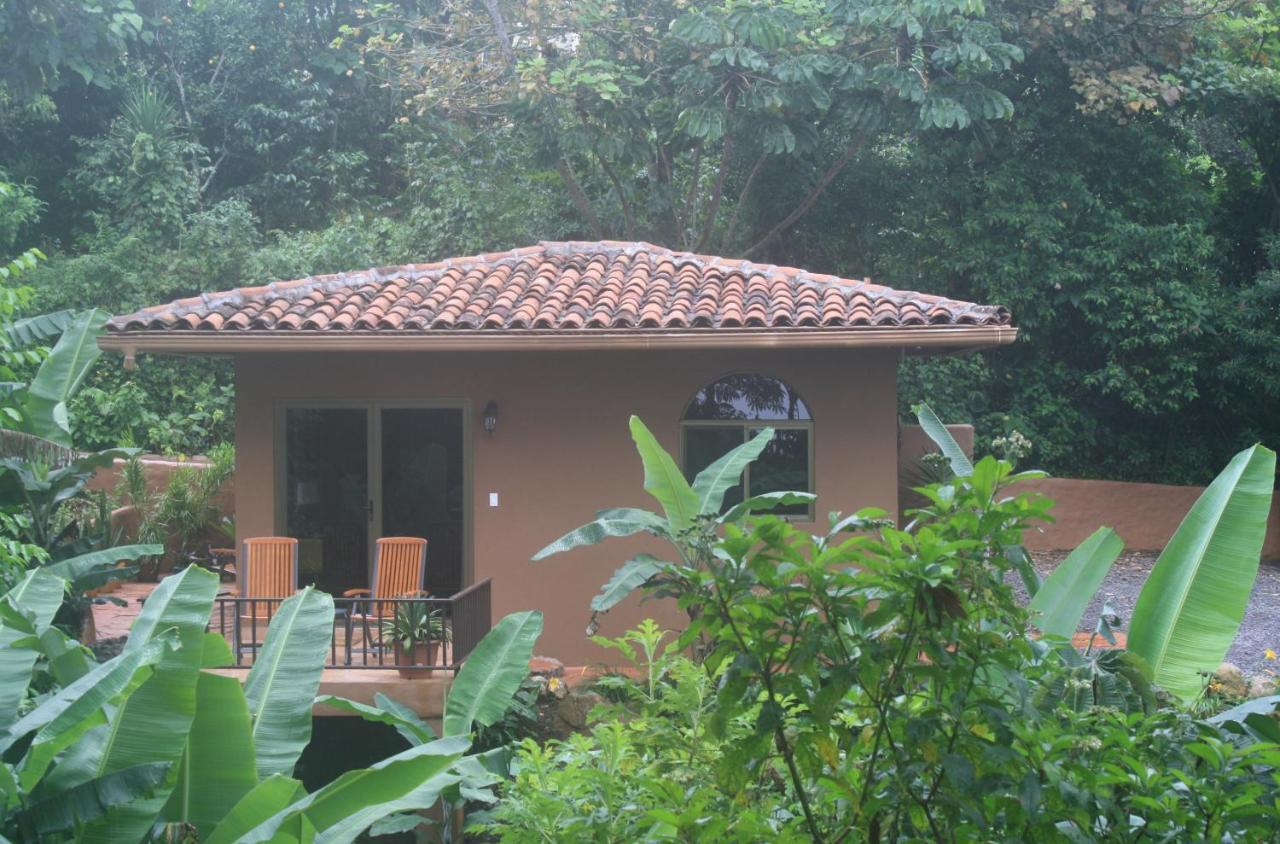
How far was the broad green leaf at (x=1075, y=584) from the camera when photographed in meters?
4.81

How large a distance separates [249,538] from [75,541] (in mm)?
1482

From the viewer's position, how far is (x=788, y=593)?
295 centimetres

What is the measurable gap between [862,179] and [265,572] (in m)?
13.0

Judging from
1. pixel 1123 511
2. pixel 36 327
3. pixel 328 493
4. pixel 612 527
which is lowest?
pixel 1123 511

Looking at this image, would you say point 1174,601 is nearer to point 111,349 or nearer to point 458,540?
point 458,540

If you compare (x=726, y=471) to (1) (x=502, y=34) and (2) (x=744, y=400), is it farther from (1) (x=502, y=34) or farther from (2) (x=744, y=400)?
(1) (x=502, y=34)

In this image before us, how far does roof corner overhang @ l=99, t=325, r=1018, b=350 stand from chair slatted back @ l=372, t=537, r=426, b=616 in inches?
69.9

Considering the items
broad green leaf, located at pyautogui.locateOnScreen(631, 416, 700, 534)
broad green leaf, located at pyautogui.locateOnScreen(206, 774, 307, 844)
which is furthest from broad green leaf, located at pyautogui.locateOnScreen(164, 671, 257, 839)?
broad green leaf, located at pyautogui.locateOnScreen(631, 416, 700, 534)

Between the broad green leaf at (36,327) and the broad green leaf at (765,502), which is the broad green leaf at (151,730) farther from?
the broad green leaf at (36,327)

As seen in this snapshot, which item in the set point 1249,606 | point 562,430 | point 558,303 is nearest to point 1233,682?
point 1249,606

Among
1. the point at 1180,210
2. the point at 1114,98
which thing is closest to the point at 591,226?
the point at 1114,98

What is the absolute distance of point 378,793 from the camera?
4.30 meters

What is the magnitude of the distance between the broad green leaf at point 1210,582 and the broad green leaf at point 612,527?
2051 mm

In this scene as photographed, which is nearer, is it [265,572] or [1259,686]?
[1259,686]
